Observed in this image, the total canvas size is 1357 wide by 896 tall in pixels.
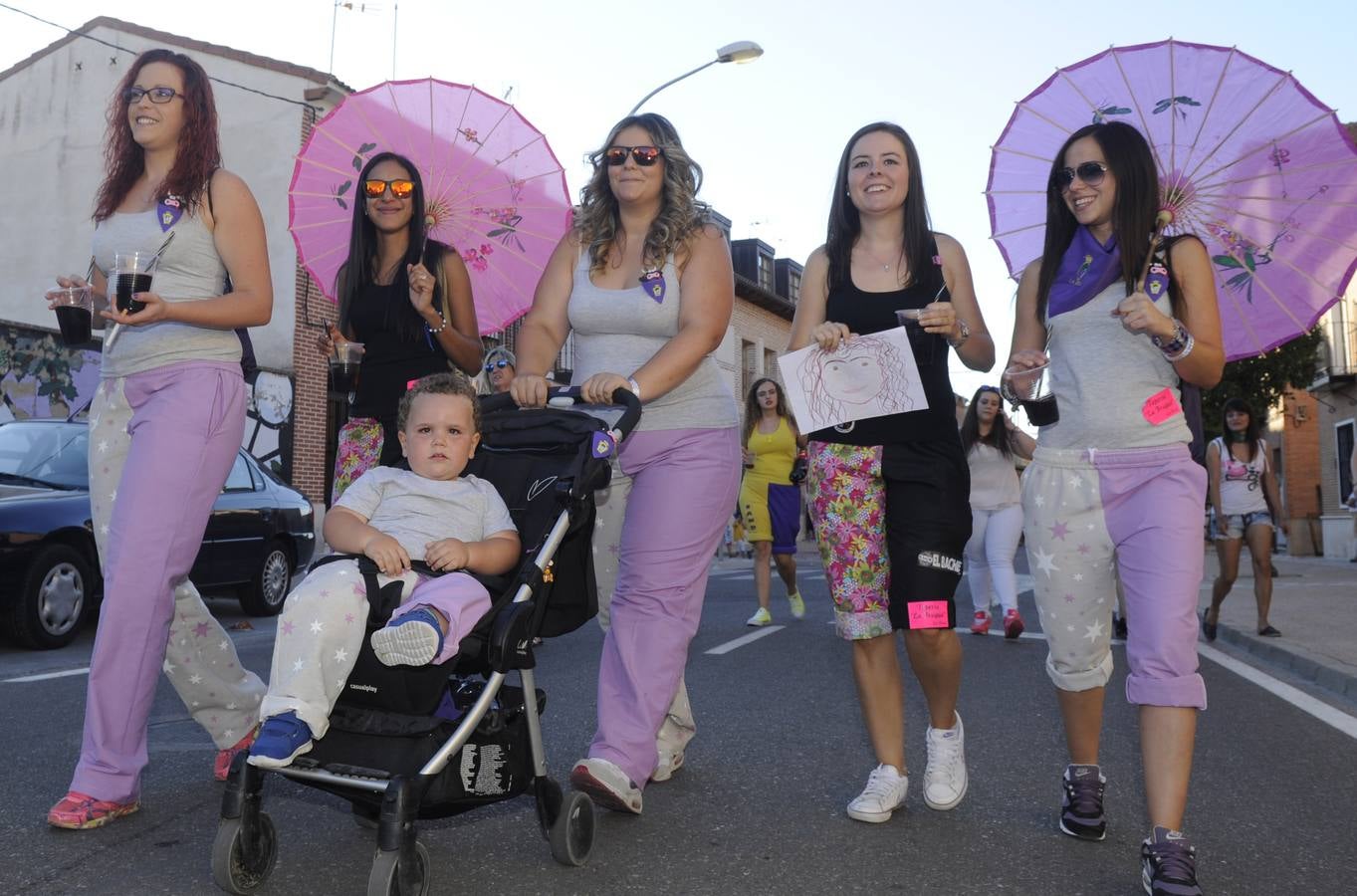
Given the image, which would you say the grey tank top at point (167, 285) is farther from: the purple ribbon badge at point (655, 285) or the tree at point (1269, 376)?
the tree at point (1269, 376)

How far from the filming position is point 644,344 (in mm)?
3965

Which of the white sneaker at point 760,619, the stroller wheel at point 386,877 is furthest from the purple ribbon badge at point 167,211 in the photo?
the white sneaker at point 760,619

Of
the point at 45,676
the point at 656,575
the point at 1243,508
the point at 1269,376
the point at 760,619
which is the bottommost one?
the point at 45,676

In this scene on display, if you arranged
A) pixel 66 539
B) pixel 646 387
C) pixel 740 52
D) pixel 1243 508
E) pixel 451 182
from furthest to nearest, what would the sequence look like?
pixel 740 52
pixel 1243 508
pixel 66 539
pixel 451 182
pixel 646 387

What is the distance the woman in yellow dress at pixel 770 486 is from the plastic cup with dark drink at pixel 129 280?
23.5 ft

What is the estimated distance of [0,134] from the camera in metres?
23.1

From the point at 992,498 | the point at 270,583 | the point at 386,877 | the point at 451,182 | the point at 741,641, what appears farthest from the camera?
the point at 270,583

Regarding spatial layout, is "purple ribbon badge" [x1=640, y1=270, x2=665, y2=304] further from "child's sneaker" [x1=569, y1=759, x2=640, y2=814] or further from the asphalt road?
the asphalt road

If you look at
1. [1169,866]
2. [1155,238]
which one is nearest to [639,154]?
[1155,238]

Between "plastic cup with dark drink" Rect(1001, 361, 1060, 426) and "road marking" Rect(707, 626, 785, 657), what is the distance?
184 inches

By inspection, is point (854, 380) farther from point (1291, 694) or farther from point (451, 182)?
point (1291, 694)

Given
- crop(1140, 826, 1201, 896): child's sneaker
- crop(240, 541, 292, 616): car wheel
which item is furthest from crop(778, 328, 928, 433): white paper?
crop(240, 541, 292, 616): car wheel

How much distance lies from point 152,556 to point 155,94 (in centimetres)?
146

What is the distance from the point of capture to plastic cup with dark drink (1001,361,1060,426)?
11.4 feet
